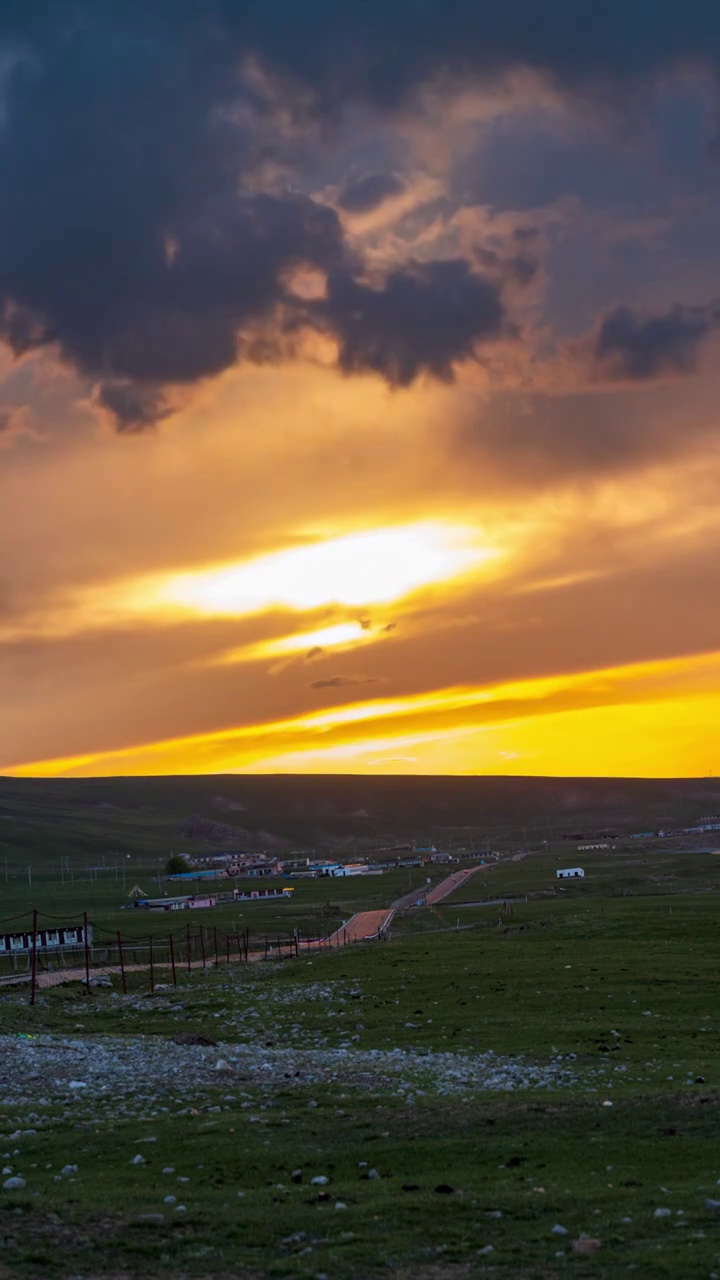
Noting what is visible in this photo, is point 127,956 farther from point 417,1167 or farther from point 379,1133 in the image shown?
point 417,1167

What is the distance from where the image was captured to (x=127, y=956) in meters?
109

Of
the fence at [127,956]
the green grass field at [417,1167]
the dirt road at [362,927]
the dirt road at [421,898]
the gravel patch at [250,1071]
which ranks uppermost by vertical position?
the green grass field at [417,1167]

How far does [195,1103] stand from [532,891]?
15165 cm

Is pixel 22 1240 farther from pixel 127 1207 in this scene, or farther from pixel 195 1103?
pixel 195 1103

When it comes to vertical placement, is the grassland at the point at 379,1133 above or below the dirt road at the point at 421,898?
above

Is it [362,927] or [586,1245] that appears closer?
[586,1245]

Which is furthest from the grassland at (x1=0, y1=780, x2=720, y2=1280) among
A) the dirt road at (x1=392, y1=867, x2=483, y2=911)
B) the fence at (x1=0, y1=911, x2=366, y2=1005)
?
the dirt road at (x1=392, y1=867, x2=483, y2=911)

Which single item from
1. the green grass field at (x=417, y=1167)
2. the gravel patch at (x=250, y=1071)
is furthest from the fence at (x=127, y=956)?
the green grass field at (x=417, y=1167)

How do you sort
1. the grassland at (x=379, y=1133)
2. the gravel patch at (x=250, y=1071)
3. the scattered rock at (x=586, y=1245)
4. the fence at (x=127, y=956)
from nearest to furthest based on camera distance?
the scattered rock at (x=586, y=1245), the grassland at (x=379, y=1133), the gravel patch at (x=250, y=1071), the fence at (x=127, y=956)

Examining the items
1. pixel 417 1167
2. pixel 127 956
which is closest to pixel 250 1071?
pixel 417 1167

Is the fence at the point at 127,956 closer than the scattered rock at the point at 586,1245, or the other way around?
the scattered rock at the point at 586,1245

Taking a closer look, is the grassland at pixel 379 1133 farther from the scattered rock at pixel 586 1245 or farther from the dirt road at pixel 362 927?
the dirt road at pixel 362 927

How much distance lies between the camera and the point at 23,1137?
80.1ft

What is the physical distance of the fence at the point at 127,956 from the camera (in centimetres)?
7588
